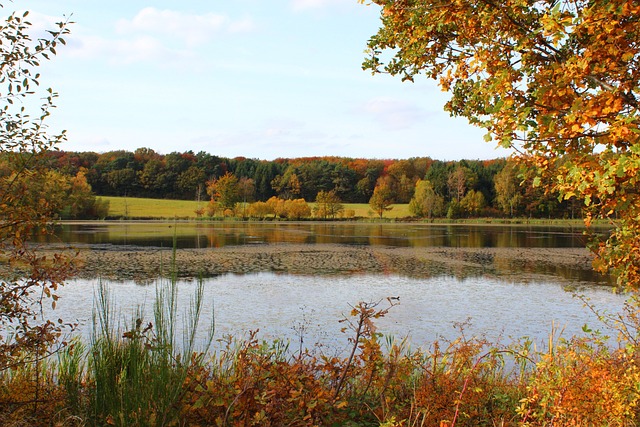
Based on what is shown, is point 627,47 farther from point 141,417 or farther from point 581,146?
point 141,417

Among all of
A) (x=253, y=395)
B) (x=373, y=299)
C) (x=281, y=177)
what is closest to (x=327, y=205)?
(x=281, y=177)

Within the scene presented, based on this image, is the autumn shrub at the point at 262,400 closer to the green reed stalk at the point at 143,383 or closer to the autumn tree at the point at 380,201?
the green reed stalk at the point at 143,383

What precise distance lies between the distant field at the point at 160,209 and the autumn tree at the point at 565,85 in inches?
2630

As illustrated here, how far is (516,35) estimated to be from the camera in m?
4.09

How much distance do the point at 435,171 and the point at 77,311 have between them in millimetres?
79135

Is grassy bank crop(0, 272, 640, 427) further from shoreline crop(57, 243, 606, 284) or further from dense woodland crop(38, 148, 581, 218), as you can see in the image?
dense woodland crop(38, 148, 581, 218)

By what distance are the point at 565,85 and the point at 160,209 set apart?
256ft

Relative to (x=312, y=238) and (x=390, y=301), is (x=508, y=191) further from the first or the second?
(x=390, y=301)

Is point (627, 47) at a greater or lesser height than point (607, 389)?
greater

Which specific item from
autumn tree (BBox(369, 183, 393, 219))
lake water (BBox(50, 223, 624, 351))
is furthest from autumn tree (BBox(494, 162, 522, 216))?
lake water (BBox(50, 223, 624, 351))

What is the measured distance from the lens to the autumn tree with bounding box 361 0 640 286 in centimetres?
316

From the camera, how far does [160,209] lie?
77.3 metres

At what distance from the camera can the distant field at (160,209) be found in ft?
237

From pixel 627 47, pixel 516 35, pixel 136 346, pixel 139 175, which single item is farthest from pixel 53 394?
pixel 139 175
